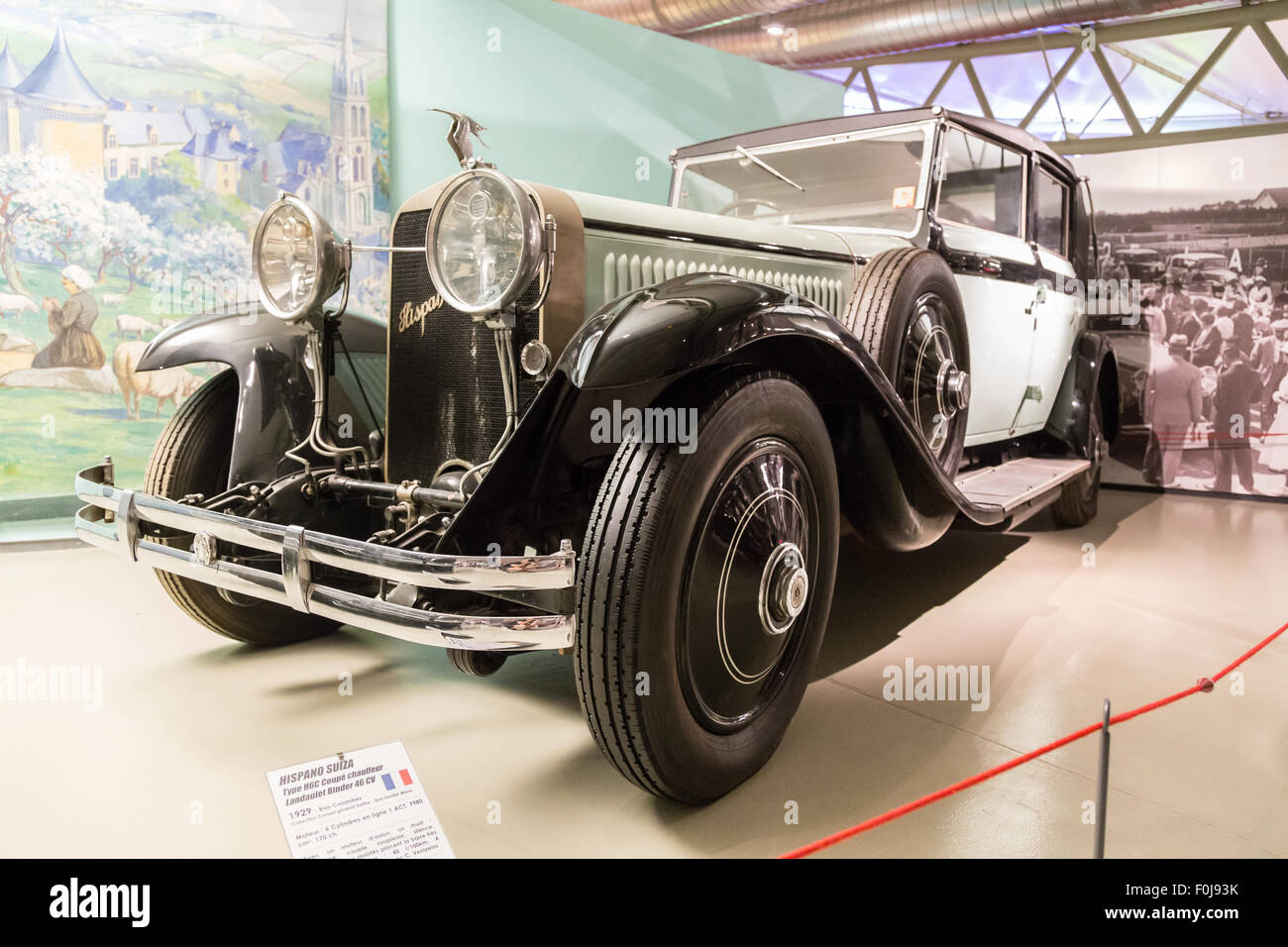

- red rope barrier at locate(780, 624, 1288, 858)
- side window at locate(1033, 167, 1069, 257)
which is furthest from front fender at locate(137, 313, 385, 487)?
side window at locate(1033, 167, 1069, 257)

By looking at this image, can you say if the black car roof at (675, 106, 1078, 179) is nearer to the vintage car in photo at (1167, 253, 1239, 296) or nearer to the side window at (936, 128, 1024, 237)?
the side window at (936, 128, 1024, 237)

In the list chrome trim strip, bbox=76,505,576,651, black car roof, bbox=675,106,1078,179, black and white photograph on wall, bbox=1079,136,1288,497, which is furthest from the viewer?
black and white photograph on wall, bbox=1079,136,1288,497

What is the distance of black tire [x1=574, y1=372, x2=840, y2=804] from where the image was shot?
169cm

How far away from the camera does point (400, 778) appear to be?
201cm

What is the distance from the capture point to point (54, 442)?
14.9 ft

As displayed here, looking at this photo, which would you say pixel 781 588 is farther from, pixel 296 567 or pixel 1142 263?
pixel 1142 263

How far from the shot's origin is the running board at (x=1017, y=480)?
3.24m

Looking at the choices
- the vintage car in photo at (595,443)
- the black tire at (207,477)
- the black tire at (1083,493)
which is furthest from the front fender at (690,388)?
the black tire at (1083,493)

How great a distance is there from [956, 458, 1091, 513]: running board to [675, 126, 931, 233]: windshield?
1093 millimetres

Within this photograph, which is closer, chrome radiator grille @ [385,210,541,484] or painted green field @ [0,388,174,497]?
chrome radiator grille @ [385,210,541,484]

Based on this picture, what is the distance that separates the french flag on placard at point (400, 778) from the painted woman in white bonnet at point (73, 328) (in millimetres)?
3690

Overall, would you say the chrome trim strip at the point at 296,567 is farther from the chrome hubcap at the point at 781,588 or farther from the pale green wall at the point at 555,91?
the pale green wall at the point at 555,91
